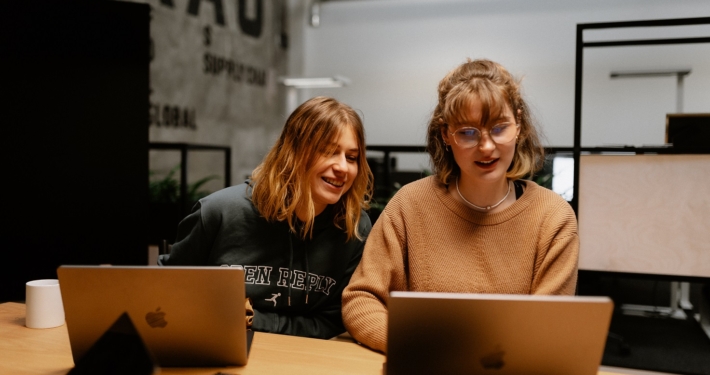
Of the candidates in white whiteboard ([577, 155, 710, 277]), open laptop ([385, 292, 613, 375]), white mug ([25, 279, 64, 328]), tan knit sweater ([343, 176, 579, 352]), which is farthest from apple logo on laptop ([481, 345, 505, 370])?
white whiteboard ([577, 155, 710, 277])

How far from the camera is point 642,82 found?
19.7ft

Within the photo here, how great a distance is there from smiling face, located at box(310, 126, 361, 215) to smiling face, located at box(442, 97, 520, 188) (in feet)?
1.00

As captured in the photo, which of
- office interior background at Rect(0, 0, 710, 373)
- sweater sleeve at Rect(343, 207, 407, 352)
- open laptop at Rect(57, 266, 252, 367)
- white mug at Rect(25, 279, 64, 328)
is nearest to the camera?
open laptop at Rect(57, 266, 252, 367)

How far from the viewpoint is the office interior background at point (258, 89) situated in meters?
2.35

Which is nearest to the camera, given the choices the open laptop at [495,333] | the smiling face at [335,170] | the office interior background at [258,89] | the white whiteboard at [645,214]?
the open laptop at [495,333]

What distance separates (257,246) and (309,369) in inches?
21.6

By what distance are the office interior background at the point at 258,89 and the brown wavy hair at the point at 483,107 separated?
1.54m

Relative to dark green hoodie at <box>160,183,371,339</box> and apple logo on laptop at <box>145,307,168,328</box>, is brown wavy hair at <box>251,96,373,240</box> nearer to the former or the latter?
dark green hoodie at <box>160,183,371,339</box>

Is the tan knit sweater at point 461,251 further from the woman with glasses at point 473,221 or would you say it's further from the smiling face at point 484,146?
the smiling face at point 484,146

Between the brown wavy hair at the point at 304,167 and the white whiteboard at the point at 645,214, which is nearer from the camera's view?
the brown wavy hair at the point at 304,167

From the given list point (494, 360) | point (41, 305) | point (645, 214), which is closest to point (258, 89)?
point (645, 214)

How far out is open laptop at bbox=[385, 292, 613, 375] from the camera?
0.89m

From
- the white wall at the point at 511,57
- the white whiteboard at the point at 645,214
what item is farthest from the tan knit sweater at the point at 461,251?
the white wall at the point at 511,57

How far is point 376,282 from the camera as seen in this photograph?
1426mm
